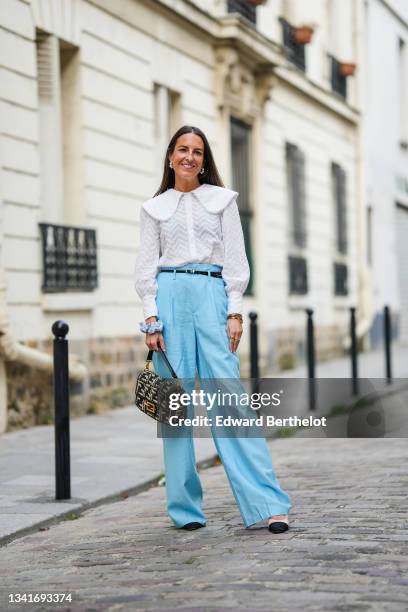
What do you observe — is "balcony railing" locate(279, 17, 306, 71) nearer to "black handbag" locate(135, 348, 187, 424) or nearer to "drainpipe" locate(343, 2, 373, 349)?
"drainpipe" locate(343, 2, 373, 349)

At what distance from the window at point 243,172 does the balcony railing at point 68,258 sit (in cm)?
485

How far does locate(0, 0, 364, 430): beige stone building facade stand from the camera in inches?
396

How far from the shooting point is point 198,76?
47.2ft

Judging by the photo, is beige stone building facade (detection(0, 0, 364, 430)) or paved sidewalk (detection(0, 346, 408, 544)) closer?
paved sidewalk (detection(0, 346, 408, 544))

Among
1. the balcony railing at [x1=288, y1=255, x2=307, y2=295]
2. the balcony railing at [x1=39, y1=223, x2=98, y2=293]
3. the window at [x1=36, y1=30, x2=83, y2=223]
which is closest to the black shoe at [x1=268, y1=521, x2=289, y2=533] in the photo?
the balcony railing at [x1=39, y1=223, x2=98, y2=293]

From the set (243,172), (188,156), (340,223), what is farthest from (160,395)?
(340,223)

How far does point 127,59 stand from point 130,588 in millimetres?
8744

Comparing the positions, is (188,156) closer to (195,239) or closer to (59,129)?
(195,239)

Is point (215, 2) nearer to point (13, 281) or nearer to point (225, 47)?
point (225, 47)

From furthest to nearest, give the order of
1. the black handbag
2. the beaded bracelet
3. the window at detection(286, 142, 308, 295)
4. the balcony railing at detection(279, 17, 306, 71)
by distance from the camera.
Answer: the window at detection(286, 142, 308, 295)
the balcony railing at detection(279, 17, 306, 71)
the beaded bracelet
the black handbag

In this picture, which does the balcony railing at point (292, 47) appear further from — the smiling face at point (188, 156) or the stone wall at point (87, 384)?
the smiling face at point (188, 156)

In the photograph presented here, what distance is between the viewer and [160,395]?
5090mm

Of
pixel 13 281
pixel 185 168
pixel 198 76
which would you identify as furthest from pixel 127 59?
pixel 185 168

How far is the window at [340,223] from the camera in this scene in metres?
20.6
